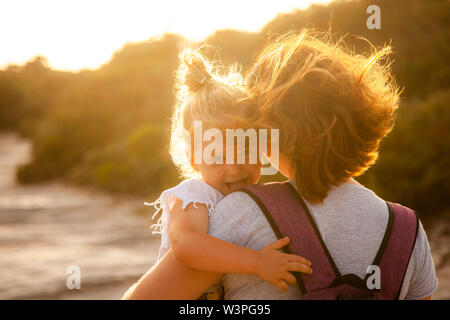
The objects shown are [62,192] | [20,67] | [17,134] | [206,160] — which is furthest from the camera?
[20,67]

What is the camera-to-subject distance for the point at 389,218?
135 cm

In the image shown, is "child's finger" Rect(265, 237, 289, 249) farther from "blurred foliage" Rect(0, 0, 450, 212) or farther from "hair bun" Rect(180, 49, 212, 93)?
"blurred foliage" Rect(0, 0, 450, 212)

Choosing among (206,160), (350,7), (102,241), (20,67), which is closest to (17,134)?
(20,67)

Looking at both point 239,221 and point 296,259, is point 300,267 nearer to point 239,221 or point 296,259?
point 296,259

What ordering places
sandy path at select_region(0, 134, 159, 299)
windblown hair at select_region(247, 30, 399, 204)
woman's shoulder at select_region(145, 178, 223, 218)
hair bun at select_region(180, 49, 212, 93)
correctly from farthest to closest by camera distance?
1. sandy path at select_region(0, 134, 159, 299)
2. hair bun at select_region(180, 49, 212, 93)
3. woman's shoulder at select_region(145, 178, 223, 218)
4. windblown hair at select_region(247, 30, 399, 204)

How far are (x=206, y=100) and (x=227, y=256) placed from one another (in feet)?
2.12

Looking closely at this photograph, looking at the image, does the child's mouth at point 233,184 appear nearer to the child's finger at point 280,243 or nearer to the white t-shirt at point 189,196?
the white t-shirt at point 189,196

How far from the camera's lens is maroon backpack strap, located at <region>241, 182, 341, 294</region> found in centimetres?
127

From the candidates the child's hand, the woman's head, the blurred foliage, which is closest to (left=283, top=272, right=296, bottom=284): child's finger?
the child's hand

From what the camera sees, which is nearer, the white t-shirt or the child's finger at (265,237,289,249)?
the child's finger at (265,237,289,249)

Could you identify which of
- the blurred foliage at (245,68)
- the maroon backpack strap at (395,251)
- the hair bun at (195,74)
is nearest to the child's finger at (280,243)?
the maroon backpack strap at (395,251)

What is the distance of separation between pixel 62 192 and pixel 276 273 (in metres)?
14.1

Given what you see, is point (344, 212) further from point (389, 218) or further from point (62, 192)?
point (62, 192)

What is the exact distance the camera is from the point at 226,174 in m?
1.74
